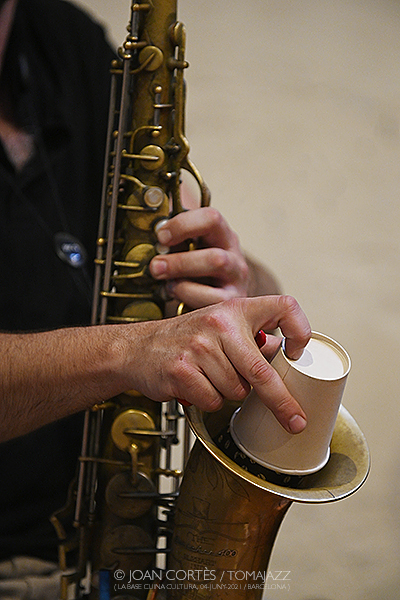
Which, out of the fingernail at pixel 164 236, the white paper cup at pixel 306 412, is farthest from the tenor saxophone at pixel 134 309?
the white paper cup at pixel 306 412

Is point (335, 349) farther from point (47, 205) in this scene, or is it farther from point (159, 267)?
point (47, 205)

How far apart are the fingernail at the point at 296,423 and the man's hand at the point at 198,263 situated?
244mm

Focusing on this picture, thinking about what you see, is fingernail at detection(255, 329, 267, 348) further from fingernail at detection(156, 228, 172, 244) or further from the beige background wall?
the beige background wall

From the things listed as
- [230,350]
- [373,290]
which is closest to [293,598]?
[373,290]

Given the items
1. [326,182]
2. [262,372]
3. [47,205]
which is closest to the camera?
[262,372]

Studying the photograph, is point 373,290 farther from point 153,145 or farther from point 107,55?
point 153,145

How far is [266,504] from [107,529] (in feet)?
0.95

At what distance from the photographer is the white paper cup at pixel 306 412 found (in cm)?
62

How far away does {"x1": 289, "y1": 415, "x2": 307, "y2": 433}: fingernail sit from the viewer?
61cm

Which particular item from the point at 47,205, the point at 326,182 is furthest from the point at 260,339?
the point at 326,182

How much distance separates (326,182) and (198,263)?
124cm

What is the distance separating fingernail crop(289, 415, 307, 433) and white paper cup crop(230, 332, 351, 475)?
0.02 meters

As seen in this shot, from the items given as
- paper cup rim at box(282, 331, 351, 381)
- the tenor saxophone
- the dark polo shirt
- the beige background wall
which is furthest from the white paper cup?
the beige background wall

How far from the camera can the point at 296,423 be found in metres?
0.61
